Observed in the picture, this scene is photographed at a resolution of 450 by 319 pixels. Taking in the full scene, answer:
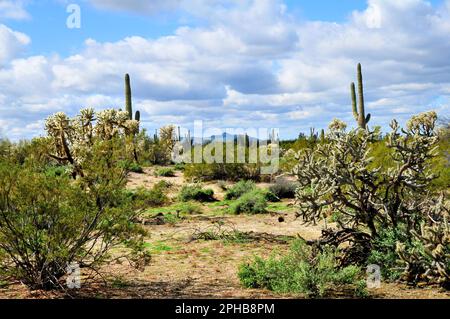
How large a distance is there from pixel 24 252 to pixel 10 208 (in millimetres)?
642

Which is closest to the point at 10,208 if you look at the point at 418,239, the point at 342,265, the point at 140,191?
the point at 140,191

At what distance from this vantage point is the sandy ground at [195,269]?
768cm

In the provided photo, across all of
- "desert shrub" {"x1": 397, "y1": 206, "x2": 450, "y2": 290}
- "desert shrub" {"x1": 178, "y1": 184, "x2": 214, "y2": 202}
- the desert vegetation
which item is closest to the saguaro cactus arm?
"desert shrub" {"x1": 178, "y1": 184, "x2": 214, "y2": 202}

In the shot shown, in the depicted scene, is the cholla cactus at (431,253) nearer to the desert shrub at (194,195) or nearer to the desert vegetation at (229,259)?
the desert vegetation at (229,259)

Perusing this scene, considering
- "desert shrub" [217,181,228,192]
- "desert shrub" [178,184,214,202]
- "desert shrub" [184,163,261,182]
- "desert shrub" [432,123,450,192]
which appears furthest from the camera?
"desert shrub" [184,163,261,182]

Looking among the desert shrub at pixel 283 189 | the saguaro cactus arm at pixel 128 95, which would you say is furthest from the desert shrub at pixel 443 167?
the saguaro cactus arm at pixel 128 95

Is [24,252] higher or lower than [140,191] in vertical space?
lower

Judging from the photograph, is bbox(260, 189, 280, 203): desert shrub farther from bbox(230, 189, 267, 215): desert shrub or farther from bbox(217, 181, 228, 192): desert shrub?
bbox(217, 181, 228, 192): desert shrub

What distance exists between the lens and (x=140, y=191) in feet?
26.4

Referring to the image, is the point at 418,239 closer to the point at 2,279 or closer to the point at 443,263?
the point at 443,263

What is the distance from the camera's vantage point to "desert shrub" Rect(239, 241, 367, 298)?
7.44m

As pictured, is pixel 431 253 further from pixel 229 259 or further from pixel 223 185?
pixel 223 185

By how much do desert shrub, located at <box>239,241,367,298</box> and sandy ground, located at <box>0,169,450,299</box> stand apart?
204 millimetres

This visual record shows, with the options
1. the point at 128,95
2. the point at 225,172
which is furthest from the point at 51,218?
the point at 128,95
